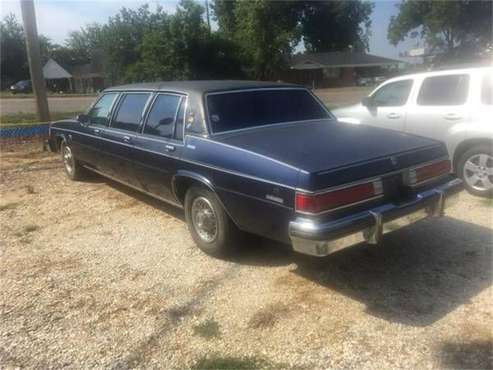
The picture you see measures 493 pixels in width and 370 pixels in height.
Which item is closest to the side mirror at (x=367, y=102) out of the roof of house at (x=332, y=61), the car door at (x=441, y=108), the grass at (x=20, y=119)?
the car door at (x=441, y=108)

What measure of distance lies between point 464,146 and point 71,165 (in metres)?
6.01

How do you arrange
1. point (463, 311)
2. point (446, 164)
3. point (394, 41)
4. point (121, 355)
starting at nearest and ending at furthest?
1. point (121, 355)
2. point (463, 311)
3. point (446, 164)
4. point (394, 41)

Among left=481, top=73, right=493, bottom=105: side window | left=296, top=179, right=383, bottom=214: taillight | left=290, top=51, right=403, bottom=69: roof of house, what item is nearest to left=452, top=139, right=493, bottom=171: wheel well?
left=481, top=73, right=493, bottom=105: side window

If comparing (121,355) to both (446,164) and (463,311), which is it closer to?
(463,311)

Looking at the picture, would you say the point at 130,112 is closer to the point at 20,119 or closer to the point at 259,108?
the point at 259,108

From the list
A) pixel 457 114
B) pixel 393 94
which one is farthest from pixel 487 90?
pixel 393 94

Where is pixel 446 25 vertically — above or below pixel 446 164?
above

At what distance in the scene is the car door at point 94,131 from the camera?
610cm

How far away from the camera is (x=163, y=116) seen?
16.0 ft

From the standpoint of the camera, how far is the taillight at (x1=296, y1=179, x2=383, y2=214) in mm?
3264

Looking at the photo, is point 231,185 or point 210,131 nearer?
point 231,185

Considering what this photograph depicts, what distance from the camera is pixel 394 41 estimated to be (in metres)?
59.5

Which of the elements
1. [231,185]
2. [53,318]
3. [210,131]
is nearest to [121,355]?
[53,318]

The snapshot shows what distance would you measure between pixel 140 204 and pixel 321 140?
316 centimetres
